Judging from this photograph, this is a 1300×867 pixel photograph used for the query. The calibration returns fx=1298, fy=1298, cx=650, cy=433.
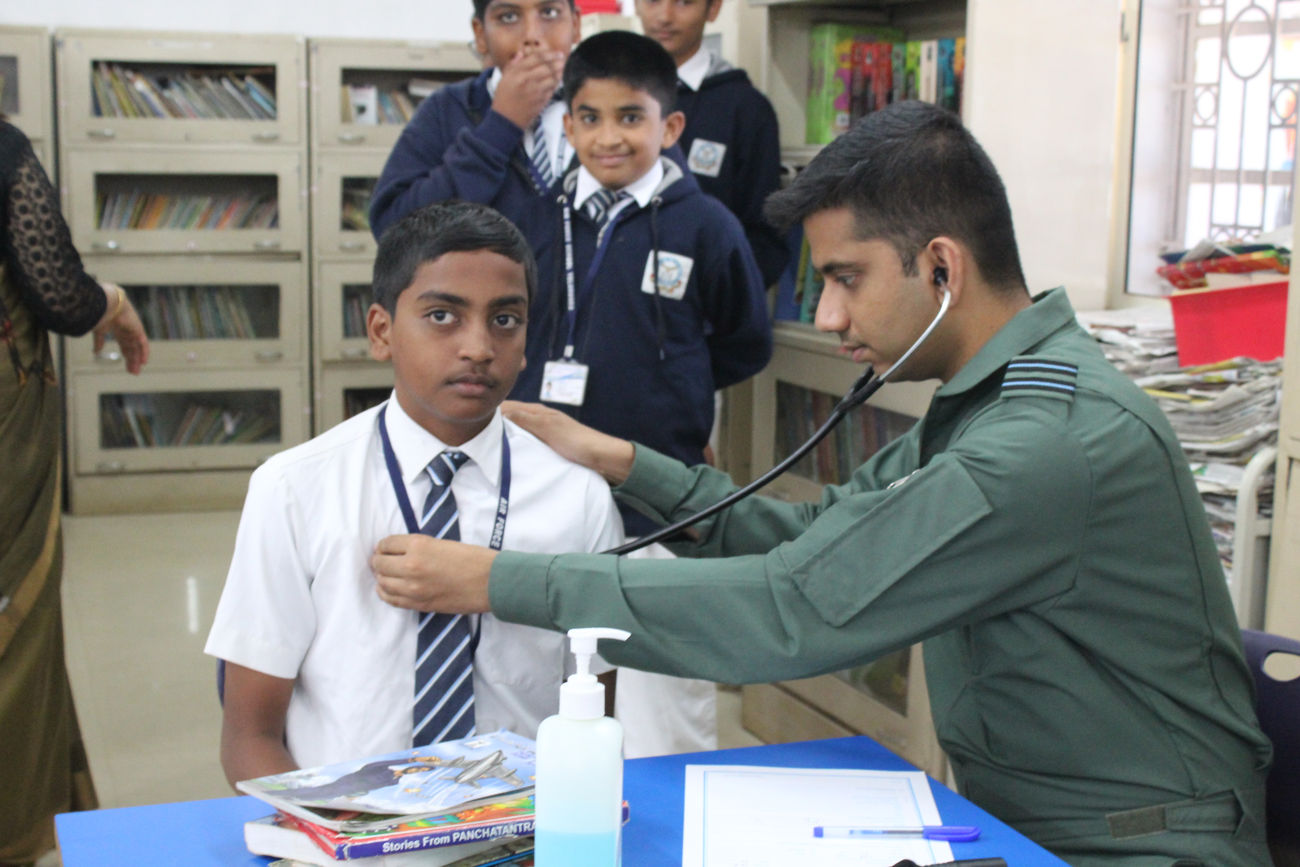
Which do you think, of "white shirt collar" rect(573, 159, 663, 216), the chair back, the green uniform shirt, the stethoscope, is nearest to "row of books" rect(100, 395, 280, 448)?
"white shirt collar" rect(573, 159, 663, 216)

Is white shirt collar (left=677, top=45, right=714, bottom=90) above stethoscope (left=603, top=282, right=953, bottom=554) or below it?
above

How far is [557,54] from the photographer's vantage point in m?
2.55

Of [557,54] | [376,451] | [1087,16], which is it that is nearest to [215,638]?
[376,451]

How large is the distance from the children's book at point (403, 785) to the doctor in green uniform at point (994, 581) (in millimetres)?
186

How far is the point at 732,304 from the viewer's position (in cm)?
253

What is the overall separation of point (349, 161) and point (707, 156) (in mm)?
2784

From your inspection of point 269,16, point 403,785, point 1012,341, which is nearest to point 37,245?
point 403,785

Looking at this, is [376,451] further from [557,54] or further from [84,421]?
[84,421]

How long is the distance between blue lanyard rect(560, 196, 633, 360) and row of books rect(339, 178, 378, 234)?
127 inches

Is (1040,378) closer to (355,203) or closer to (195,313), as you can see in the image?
(355,203)

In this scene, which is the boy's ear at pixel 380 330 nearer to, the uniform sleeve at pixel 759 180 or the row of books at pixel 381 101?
the uniform sleeve at pixel 759 180

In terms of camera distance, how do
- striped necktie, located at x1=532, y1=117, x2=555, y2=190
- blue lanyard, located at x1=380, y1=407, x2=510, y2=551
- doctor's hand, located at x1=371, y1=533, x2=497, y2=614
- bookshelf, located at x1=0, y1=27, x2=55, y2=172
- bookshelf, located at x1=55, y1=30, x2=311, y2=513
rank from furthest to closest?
bookshelf, located at x1=55, y1=30, x2=311, y2=513 < bookshelf, located at x1=0, y1=27, x2=55, y2=172 < striped necktie, located at x1=532, y1=117, x2=555, y2=190 < blue lanyard, located at x1=380, y1=407, x2=510, y2=551 < doctor's hand, located at x1=371, y1=533, x2=497, y2=614

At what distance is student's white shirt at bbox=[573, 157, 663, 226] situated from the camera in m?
2.39

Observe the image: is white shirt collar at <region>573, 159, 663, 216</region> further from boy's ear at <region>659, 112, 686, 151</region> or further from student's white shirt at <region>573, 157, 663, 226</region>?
boy's ear at <region>659, 112, 686, 151</region>
